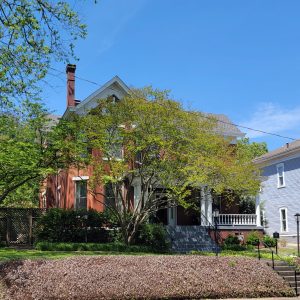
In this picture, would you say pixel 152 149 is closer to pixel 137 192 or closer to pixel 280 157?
pixel 137 192

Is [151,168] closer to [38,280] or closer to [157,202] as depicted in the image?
[157,202]

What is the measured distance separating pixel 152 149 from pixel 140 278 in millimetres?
8826

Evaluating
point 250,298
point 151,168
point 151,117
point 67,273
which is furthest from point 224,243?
point 67,273

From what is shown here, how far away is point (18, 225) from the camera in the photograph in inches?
923

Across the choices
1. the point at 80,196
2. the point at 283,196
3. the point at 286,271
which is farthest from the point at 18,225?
the point at 283,196

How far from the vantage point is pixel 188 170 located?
21.2 meters

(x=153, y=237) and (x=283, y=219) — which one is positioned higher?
(x=283, y=219)

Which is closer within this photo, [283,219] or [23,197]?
[23,197]

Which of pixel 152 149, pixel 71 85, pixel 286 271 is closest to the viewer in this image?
pixel 286 271

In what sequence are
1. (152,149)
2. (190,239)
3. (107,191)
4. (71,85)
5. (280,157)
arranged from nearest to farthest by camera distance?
(152,149) < (190,239) < (107,191) < (71,85) < (280,157)

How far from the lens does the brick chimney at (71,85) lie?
2898 centimetres

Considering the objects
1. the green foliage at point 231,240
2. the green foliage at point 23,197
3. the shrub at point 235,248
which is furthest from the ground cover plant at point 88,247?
the green foliage at point 23,197

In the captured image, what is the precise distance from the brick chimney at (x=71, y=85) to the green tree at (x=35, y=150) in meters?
7.96

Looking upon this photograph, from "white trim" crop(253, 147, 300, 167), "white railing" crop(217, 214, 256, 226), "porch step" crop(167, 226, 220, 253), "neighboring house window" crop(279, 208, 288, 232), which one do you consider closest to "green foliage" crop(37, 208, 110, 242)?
"porch step" crop(167, 226, 220, 253)
